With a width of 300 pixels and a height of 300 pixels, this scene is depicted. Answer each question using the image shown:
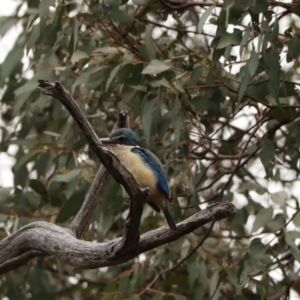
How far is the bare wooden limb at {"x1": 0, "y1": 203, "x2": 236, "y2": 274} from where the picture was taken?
233 centimetres

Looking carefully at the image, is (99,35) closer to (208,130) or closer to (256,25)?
(208,130)

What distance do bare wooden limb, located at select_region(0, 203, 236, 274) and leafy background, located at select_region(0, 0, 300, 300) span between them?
0.70 metres

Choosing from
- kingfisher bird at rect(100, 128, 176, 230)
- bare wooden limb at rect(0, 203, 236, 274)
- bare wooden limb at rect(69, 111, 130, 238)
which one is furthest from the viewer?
bare wooden limb at rect(69, 111, 130, 238)

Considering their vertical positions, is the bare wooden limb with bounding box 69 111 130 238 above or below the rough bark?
above

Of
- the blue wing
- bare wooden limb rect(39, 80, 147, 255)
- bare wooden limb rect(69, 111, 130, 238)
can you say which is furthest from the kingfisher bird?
bare wooden limb rect(39, 80, 147, 255)

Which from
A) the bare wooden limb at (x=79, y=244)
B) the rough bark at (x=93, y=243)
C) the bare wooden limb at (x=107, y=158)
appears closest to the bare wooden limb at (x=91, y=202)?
the rough bark at (x=93, y=243)

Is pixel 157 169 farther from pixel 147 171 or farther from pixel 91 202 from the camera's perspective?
pixel 91 202

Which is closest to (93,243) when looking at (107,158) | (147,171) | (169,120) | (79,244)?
(79,244)

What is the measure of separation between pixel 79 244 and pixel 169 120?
925 mm

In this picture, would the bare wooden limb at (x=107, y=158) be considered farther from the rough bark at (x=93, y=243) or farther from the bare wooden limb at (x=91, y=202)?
the bare wooden limb at (x=91, y=202)

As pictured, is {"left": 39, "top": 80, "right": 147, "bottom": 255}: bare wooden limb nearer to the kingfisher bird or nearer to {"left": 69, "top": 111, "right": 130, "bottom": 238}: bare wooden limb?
the kingfisher bird

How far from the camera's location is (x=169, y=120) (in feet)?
11.1

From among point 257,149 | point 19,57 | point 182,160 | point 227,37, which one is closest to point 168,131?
point 182,160

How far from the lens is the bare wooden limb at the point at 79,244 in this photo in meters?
2.33
